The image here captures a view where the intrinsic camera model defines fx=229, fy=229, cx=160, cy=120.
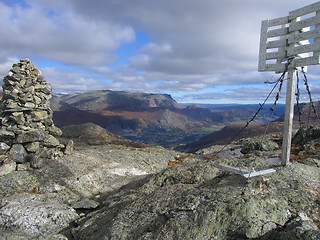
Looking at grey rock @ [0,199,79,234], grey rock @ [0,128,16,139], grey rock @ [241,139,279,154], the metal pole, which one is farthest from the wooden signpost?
grey rock @ [0,128,16,139]

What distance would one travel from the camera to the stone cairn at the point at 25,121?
24297mm

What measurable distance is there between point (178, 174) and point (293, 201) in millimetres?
7481

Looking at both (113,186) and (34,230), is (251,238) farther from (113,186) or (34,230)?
(113,186)

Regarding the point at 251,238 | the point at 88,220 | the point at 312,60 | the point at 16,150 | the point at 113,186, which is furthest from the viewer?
the point at 16,150

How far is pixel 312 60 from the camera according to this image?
10930 mm

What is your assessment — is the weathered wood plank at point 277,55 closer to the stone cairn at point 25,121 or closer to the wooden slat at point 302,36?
the wooden slat at point 302,36

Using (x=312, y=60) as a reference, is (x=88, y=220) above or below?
below

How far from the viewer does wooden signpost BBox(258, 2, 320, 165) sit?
35.6ft

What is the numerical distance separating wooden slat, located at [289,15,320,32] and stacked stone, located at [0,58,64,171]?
2490 centimetres

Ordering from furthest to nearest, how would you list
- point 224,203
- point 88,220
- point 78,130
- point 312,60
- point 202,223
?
point 78,130 < point 88,220 < point 312,60 < point 224,203 < point 202,223

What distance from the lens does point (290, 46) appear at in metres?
11.7

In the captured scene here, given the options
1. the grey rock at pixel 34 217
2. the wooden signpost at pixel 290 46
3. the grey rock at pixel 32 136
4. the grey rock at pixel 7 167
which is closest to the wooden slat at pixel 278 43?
the wooden signpost at pixel 290 46

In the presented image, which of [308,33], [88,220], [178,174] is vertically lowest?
[88,220]

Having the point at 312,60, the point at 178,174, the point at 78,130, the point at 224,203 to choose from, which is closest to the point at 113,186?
the point at 178,174
